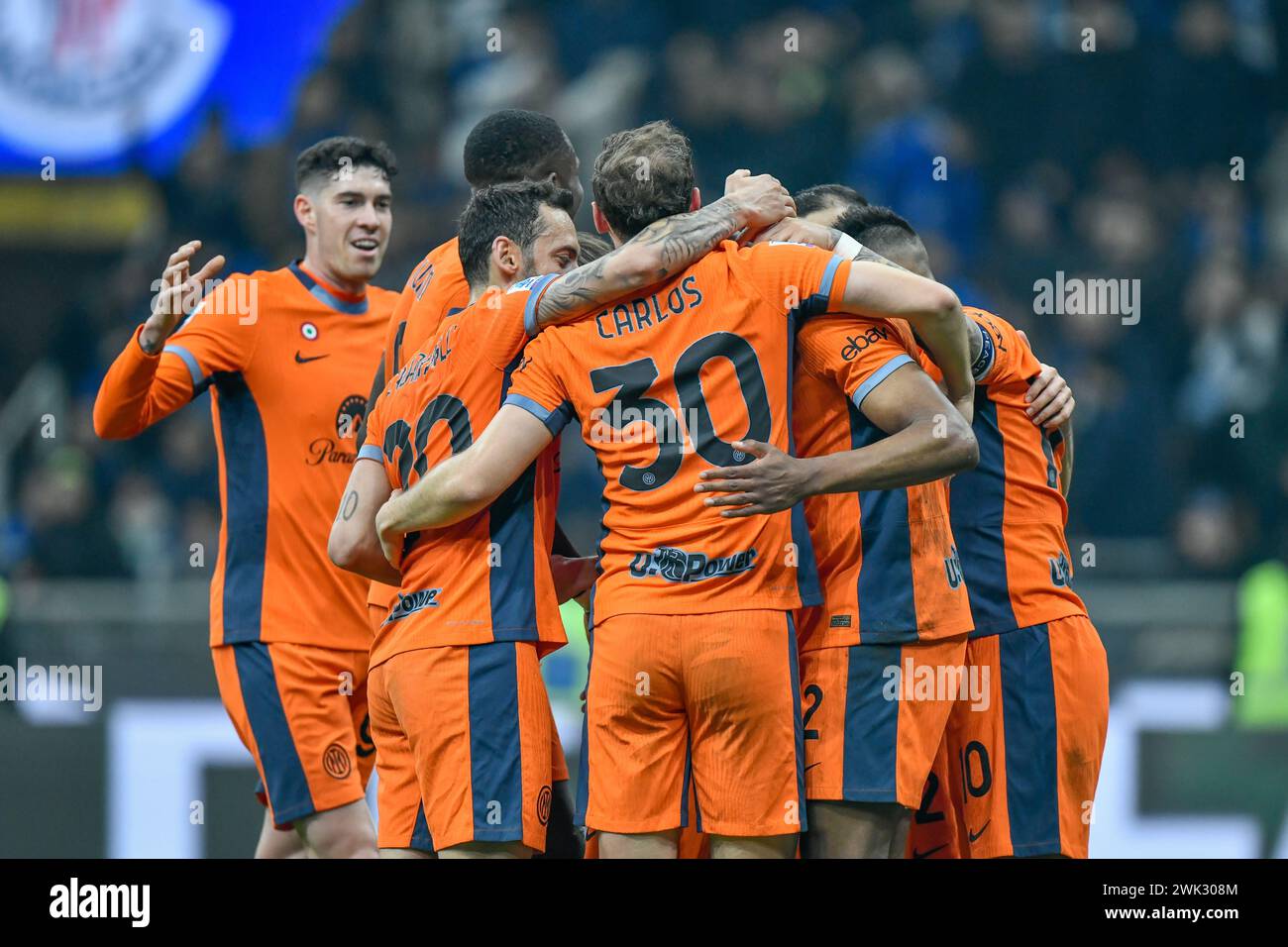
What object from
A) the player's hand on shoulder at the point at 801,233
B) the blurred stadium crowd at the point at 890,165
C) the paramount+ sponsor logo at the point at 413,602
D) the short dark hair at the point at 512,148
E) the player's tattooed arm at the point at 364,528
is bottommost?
the paramount+ sponsor logo at the point at 413,602

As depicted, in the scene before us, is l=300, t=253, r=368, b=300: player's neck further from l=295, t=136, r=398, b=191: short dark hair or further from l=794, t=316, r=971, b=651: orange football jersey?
l=794, t=316, r=971, b=651: orange football jersey

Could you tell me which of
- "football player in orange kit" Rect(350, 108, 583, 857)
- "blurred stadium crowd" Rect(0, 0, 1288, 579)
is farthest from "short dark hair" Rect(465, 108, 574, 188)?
"blurred stadium crowd" Rect(0, 0, 1288, 579)

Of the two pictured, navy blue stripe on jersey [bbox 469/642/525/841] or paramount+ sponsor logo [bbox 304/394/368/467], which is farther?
paramount+ sponsor logo [bbox 304/394/368/467]

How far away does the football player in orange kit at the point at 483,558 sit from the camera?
4469mm

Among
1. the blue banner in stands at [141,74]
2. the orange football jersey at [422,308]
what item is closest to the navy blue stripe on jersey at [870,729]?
the orange football jersey at [422,308]

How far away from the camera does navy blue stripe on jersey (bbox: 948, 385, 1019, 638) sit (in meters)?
5.02

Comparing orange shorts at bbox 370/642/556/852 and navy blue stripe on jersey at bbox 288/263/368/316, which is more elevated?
navy blue stripe on jersey at bbox 288/263/368/316

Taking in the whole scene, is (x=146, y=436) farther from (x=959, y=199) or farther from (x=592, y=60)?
(x=959, y=199)

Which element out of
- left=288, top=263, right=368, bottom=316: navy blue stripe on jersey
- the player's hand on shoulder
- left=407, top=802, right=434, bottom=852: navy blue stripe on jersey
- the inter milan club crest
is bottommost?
left=407, top=802, right=434, bottom=852: navy blue stripe on jersey

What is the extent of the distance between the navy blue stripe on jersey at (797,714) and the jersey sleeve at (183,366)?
8.17ft

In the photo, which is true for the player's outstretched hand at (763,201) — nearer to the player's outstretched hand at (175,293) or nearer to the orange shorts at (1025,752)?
the orange shorts at (1025,752)

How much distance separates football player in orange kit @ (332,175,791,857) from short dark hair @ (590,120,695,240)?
8 centimetres
